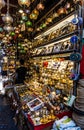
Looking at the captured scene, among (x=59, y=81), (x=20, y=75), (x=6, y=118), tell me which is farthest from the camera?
(x=20, y=75)

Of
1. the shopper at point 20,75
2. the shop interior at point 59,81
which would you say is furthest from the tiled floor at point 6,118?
the shopper at point 20,75

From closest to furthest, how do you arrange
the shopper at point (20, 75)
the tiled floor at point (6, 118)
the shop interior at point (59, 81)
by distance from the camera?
the shop interior at point (59, 81)
the tiled floor at point (6, 118)
the shopper at point (20, 75)

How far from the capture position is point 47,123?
286 cm

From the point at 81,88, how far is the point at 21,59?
986cm

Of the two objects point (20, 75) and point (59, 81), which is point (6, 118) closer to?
point (59, 81)

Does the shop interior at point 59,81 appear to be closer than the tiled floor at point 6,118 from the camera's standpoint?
Yes

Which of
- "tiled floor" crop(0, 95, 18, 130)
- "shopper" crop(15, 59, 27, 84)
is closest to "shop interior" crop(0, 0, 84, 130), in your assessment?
"tiled floor" crop(0, 95, 18, 130)

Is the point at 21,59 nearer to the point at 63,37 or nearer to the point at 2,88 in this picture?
the point at 2,88

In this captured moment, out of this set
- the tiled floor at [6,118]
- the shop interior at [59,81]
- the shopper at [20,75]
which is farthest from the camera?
the shopper at [20,75]

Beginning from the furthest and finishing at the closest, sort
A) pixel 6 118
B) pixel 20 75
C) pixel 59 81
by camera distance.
→ 1. pixel 20 75
2. pixel 6 118
3. pixel 59 81

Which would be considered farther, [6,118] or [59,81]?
[6,118]

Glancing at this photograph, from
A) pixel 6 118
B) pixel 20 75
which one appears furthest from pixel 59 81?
pixel 20 75

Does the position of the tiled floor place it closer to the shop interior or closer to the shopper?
the shop interior

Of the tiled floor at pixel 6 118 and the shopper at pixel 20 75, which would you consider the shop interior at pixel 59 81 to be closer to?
the tiled floor at pixel 6 118
